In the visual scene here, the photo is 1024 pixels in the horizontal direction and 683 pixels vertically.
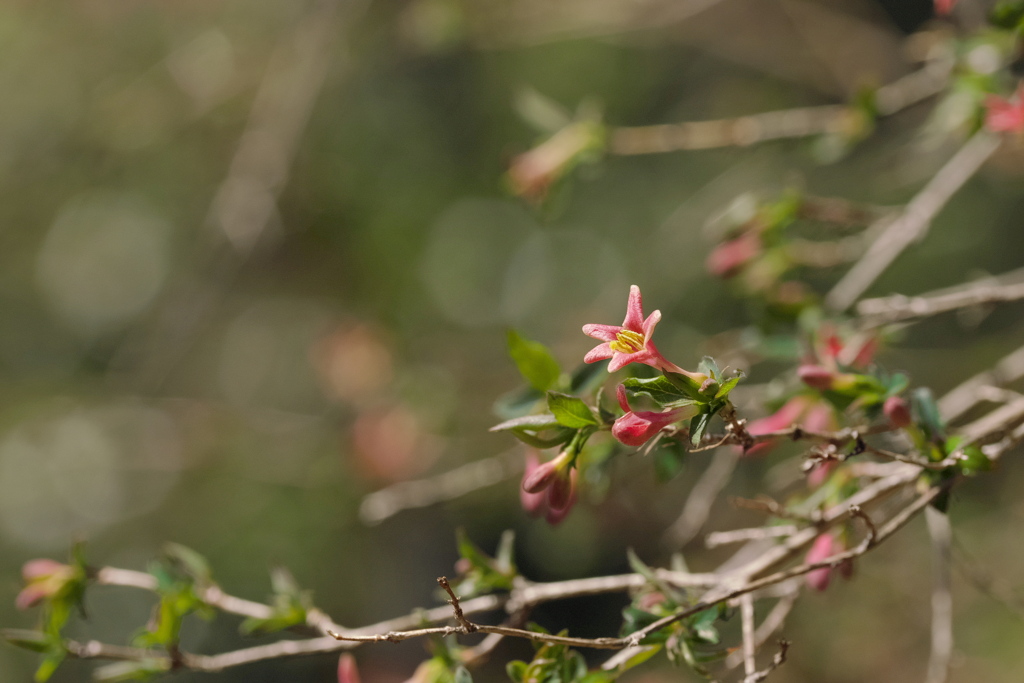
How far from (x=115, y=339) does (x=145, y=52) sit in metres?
1.50

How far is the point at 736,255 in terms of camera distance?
1.03 m

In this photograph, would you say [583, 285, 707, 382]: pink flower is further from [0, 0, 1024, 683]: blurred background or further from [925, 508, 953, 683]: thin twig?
[0, 0, 1024, 683]: blurred background

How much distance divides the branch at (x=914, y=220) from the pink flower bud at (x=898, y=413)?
384 mm

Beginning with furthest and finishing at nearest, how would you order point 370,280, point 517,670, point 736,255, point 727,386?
point 370,280 → point 736,255 → point 517,670 → point 727,386

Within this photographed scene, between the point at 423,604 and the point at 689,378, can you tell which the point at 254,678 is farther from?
the point at 689,378

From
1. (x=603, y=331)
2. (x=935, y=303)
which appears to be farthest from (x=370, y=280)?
(x=603, y=331)

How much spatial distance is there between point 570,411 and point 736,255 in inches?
21.5

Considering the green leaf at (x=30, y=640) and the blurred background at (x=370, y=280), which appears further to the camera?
the blurred background at (x=370, y=280)

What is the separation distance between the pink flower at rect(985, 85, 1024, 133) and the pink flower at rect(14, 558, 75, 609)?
3.95 feet

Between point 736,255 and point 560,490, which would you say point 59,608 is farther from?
point 736,255

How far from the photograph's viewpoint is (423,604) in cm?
360

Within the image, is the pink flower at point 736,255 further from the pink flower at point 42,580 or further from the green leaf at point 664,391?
the pink flower at point 42,580

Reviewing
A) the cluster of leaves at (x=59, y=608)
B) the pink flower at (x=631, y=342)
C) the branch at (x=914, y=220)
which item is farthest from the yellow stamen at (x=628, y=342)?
the cluster of leaves at (x=59, y=608)

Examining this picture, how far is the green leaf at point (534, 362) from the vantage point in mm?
643
